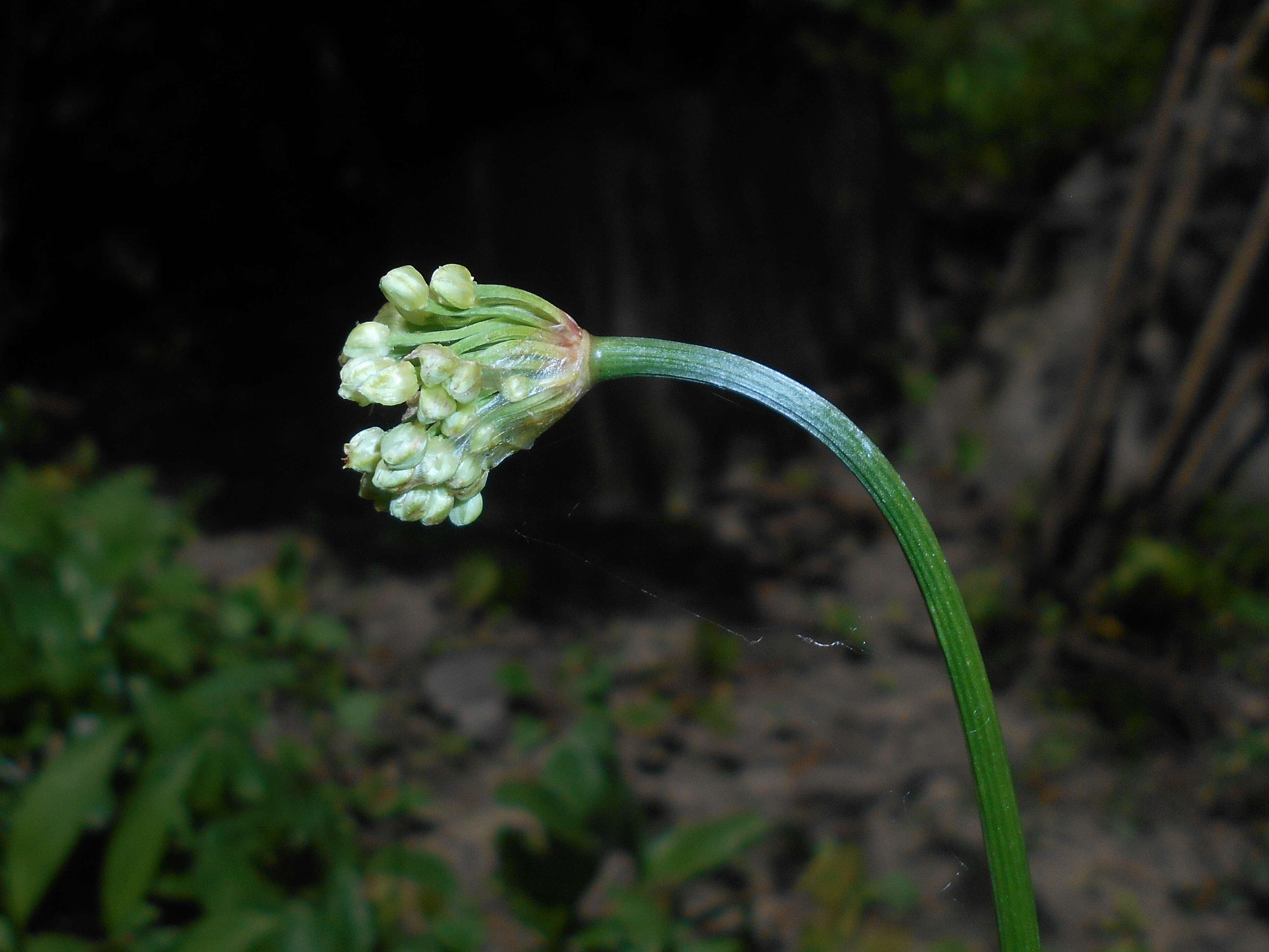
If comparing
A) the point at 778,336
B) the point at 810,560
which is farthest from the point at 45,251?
the point at 810,560

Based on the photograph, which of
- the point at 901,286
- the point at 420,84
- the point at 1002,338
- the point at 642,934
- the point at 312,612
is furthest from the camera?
the point at 901,286

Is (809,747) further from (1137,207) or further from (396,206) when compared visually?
(396,206)

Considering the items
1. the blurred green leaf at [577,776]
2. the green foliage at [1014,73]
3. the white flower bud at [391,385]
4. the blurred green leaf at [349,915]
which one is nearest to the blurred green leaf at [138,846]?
the blurred green leaf at [349,915]

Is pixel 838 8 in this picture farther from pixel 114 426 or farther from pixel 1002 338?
pixel 114 426

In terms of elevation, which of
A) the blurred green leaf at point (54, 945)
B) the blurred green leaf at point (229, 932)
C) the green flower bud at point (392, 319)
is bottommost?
the blurred green leaf at point (54, 945)

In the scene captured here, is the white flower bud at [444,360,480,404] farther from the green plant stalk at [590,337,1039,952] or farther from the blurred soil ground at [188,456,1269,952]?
the blurred soil ground at [188,456,1269,952]

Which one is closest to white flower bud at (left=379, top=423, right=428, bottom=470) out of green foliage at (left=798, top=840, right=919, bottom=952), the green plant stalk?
the green plant stalk

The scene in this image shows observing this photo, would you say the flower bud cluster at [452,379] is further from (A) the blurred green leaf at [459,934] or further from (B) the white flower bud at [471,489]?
(A) the blurred green leaf at [459,934]
